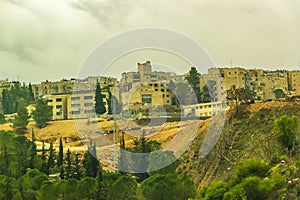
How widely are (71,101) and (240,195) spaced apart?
1364 inches

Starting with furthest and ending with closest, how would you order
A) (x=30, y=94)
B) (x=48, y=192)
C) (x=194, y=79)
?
(x=30, y=94), (x=194, y=79), (x=48, y=192)

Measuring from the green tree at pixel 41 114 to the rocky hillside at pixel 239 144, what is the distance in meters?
19.5

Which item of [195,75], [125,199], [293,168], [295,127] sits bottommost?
[125,199]

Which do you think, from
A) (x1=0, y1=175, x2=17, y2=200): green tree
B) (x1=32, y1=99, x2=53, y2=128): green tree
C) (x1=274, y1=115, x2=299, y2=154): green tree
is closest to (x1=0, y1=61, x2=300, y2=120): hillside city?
(x1=32, y1=99, x2=53, y2=128): green tree

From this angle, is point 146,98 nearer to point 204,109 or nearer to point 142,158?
point 204,109

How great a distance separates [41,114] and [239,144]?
23901 millimetres

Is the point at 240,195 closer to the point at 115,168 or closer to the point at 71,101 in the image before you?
the point at 115,168

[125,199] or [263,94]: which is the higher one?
[263,94]

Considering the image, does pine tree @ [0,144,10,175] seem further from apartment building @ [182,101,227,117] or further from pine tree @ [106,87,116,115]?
pine tree @ [106,87,116,115]

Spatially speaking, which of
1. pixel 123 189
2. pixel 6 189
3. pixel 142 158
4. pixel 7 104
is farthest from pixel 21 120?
pixel 123 189

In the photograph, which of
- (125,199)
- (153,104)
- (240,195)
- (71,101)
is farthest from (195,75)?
(240,195)

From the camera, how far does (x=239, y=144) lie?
88.8 feet

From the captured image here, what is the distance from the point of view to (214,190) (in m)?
16.9

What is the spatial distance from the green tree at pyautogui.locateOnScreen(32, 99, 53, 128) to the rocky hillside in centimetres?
1955
